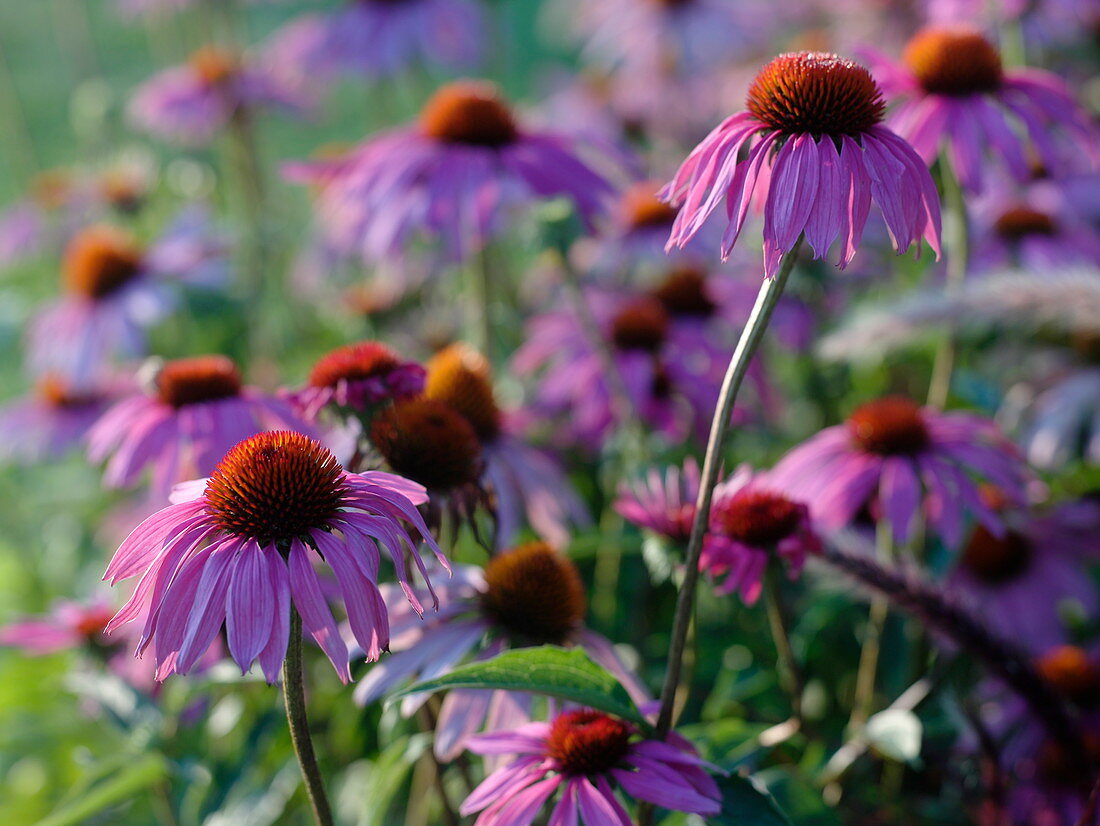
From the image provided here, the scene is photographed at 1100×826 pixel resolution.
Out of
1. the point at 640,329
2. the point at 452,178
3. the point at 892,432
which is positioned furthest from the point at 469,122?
the point at 892,432

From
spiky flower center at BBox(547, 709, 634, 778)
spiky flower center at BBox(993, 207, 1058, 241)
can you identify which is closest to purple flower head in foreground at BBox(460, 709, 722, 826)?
spiky flower center at BBox(547, 709, 634, 778)

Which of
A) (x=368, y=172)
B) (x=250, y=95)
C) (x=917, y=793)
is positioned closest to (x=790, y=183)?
(x=917, y=793)

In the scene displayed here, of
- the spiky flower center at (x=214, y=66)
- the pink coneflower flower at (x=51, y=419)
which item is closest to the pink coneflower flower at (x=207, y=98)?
the spiky flower center at (x=214, y=66)

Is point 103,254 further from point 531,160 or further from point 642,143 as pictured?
point 642,143

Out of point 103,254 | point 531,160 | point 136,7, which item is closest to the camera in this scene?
point 531,160

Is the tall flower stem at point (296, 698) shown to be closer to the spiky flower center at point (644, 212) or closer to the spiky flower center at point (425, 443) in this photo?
the spiky flower center at point (425, 443)

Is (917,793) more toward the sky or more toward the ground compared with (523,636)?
more toward the ground

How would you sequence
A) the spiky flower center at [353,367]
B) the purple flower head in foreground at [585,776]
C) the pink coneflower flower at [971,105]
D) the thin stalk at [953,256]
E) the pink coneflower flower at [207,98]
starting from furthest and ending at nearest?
the pink coneflower flower at [207,98] < the thin stalk at [953,256] < the pink coneflower flower at [971,105] < the spiky flower center at [353,367] < the purple flower head in foreground at [585,776]
